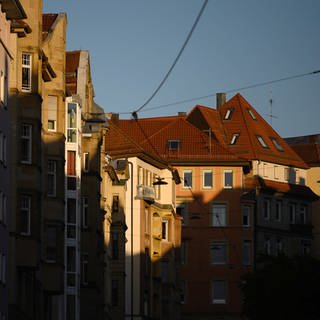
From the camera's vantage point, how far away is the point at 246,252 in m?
140

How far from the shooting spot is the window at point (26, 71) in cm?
6216

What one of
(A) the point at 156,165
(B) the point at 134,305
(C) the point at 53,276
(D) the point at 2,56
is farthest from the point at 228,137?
(D) the point at 2,56

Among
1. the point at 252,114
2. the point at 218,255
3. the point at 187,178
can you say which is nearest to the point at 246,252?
the point at 218,255

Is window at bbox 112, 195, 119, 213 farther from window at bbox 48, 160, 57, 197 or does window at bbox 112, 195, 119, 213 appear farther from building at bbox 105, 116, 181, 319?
window at bbox 48, 160, 57, 197

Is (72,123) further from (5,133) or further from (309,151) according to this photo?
(309,151)

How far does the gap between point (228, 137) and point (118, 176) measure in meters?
43.3

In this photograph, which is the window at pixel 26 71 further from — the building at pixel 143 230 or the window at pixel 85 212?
the building at pixel 143 230

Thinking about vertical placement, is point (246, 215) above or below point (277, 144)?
below

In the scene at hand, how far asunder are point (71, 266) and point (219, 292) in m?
58.7

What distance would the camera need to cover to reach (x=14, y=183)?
6022cm

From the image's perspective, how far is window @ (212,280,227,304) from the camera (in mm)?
137375

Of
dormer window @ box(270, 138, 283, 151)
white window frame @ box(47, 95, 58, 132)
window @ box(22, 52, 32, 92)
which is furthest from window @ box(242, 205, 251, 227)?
window @ box(22, 52, 32, 92)

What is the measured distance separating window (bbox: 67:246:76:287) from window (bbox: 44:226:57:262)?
10.2m

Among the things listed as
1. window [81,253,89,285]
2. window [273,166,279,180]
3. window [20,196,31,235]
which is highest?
window [273,166,279,180]
